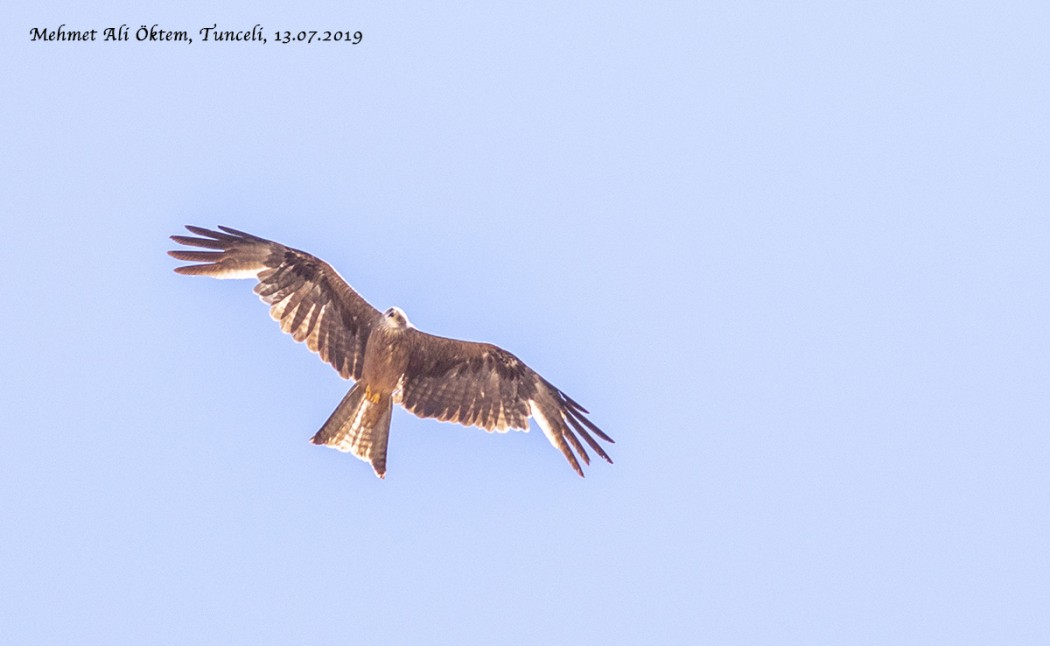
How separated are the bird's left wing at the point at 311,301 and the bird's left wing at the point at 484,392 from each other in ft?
1.97

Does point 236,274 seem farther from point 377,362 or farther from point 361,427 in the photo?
point 361,427

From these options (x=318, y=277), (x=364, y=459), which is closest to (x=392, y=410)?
(x=364, y=459)

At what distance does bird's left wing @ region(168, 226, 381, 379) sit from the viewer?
566 inches

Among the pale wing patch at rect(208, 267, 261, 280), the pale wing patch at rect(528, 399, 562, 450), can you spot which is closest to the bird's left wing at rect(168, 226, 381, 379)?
the pale wing patch at rect(208, 267, 261, 280)

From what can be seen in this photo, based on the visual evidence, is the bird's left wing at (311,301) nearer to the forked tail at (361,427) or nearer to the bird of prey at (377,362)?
the bird of prey at (377,362)

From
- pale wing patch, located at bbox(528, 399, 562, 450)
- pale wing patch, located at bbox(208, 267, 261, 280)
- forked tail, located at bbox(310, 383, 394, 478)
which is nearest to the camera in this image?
forked tail, located at bbox(310, 383, 394, 478)

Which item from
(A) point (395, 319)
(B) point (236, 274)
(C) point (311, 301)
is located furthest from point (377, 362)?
(B) point (236, 274)

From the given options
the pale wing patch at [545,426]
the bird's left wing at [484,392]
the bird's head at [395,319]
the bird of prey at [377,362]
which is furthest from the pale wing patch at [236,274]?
the pale wing patch at [545,426]

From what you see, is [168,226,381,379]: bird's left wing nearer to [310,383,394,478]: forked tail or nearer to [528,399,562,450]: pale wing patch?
[310,383,394,478]: forked tail

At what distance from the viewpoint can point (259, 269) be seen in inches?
567

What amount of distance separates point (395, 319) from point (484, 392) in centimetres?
122

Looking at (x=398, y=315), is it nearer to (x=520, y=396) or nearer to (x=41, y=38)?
(x=520, y=396)

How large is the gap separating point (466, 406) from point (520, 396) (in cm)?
54

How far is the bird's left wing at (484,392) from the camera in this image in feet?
47.5
